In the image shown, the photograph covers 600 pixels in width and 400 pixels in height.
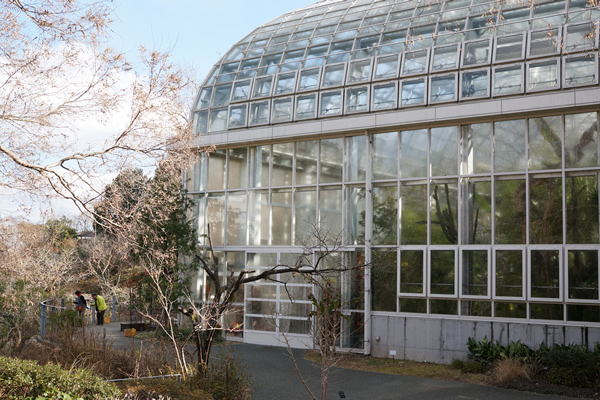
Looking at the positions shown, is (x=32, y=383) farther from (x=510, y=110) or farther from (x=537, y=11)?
(x=537, y=11)

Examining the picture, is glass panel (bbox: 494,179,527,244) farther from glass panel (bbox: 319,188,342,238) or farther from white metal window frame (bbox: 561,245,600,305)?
glass panel (bbox: 319,188,342,238)

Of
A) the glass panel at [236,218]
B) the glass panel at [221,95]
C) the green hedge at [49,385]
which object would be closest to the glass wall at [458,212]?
the glass panel at [236,218]

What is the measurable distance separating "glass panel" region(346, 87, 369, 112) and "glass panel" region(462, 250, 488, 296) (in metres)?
5.26

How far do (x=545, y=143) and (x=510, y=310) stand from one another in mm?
4349

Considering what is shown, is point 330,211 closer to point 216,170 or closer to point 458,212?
point 458,212

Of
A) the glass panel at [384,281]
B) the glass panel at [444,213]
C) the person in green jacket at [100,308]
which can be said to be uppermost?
the glass panel at [444,213]

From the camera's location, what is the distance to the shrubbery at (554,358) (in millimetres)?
13055

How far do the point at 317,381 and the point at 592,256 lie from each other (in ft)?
23.6

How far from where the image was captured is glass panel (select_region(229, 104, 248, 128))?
2052cm

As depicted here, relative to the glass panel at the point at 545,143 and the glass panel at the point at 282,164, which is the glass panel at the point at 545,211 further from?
the glass panel at the point at 282,164

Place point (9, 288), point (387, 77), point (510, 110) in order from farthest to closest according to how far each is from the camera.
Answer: point (9, 288) → point (387, 77) → point (510, 110)

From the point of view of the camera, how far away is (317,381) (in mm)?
14016

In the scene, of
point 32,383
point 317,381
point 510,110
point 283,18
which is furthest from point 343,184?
point 32,383

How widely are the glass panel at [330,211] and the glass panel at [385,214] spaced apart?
1.20 meters
